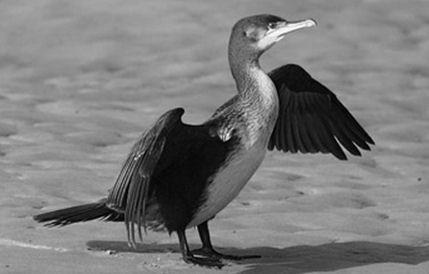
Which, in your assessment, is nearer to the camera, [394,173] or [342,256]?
[342,256]

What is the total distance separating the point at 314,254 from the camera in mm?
6727

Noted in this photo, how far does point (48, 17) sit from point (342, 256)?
673 centimetres

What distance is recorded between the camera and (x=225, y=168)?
20.6 ft

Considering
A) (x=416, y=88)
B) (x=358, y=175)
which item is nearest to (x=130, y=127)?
(x=358, y=175)

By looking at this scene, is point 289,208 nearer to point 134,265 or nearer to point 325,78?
point 134,265

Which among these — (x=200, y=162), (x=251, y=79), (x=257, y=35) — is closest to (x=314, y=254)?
(x=200, y=162)

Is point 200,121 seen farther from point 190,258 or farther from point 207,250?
point 190,258

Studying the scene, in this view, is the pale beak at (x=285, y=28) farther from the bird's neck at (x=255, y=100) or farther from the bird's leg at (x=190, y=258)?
the bird's leg at (x=190, y=258)

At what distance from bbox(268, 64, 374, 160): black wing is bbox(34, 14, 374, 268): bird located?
0.82 m

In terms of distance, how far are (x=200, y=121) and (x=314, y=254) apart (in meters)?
3.46

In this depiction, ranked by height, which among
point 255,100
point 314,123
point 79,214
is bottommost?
point 79,214

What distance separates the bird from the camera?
6.15 meters

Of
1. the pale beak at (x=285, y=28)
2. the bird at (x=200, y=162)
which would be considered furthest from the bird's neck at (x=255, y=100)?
the pale beak at (x=285, y=28)

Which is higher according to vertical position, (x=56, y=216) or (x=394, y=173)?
(x=56, y=216)
